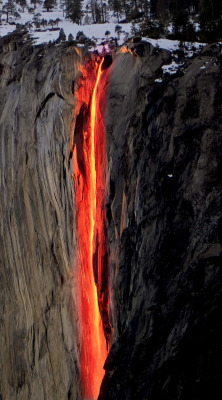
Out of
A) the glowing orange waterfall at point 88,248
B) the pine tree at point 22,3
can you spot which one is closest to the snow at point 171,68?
the glowing orange waterfall at point 88,248

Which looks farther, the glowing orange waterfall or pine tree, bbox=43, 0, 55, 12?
pine tree, bbox=43, 0, 55, 12

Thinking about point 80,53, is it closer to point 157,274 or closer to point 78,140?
point 78,140

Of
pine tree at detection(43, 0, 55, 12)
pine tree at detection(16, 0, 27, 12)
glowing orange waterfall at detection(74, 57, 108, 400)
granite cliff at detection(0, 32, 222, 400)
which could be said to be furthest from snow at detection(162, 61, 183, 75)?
pine tree at detection(16, 0, 27, 12)

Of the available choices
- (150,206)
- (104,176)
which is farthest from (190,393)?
(104,176)

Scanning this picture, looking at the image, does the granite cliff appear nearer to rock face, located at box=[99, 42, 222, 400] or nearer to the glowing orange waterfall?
rock face, located at box=[99, 42, 222, 400]

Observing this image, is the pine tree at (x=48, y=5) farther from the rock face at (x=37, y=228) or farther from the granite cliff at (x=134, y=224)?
the granite cliff at (x=134, y=224)
